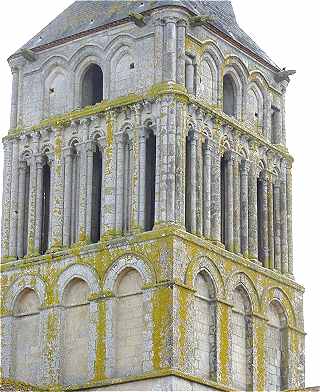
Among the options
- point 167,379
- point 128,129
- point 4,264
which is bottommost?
point 167,379

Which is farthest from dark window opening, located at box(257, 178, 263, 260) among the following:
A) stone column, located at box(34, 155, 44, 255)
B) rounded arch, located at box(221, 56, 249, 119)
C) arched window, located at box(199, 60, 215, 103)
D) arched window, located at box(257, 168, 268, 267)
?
stone column, located at box(34, 155, 44, 255)

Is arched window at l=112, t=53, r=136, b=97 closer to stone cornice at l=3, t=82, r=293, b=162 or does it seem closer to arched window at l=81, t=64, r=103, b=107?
stone cornice at l=3, t=82, r=293, b=162

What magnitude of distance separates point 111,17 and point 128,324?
990 centimetres

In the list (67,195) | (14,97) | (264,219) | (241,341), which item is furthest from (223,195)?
(14,97)

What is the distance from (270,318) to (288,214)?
3.60m

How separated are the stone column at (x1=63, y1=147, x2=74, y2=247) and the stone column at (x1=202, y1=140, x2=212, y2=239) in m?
4.13

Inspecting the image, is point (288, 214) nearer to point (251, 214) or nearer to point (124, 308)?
point (251, 214)

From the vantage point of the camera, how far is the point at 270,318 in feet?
170

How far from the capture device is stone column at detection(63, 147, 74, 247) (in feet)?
166

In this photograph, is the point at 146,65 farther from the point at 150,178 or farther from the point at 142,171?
the point at 150,178

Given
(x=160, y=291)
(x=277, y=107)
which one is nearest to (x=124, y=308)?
(x=160, y=291)

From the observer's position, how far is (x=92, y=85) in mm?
52250

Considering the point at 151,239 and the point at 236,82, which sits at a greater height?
the point at 236,82

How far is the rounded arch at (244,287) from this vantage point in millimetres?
49781
